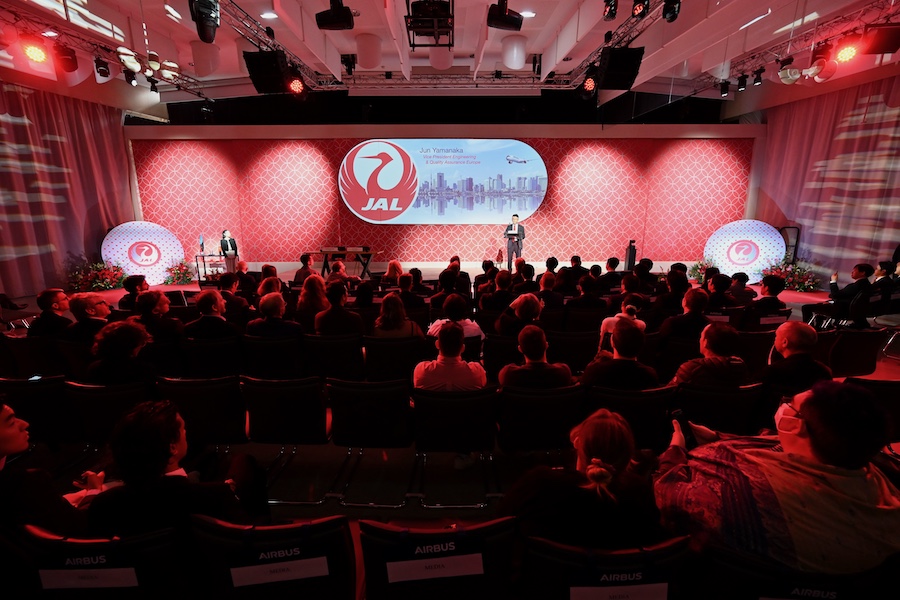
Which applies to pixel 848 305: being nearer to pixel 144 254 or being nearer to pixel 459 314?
pixel 459 314

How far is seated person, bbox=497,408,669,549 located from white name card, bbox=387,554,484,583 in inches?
7.2

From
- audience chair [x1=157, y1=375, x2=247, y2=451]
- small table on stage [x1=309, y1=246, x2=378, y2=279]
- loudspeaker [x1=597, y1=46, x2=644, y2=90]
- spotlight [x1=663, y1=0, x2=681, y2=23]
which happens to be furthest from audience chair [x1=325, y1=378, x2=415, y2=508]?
small table on stage [x1=309, y1=246, x2=378, y2=279]

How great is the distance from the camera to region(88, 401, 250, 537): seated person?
143 cm

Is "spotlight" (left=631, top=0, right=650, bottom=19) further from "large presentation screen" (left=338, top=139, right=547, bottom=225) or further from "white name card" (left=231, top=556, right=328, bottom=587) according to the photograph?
"large presentation screen" (left=338, top=139, right=547, bottom=225)

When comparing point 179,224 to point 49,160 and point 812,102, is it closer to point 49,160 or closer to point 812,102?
point 49,160

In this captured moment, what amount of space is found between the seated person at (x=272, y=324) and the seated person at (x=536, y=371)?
6.37ft

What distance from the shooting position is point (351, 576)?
1.49 m

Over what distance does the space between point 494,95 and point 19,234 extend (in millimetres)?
11106

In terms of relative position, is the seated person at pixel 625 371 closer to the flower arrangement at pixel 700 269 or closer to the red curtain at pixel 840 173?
the red curtain at pixel 840 173

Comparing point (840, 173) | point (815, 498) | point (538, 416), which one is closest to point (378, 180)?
point (840, 173)

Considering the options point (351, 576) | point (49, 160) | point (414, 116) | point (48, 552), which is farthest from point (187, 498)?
point (414, 116)

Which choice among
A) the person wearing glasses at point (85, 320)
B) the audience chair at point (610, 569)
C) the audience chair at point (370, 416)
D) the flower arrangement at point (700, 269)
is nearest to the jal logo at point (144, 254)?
the person wearing glasses at point (85, 320)

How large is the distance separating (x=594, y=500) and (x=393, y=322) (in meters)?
2.74

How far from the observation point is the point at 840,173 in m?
9.50
